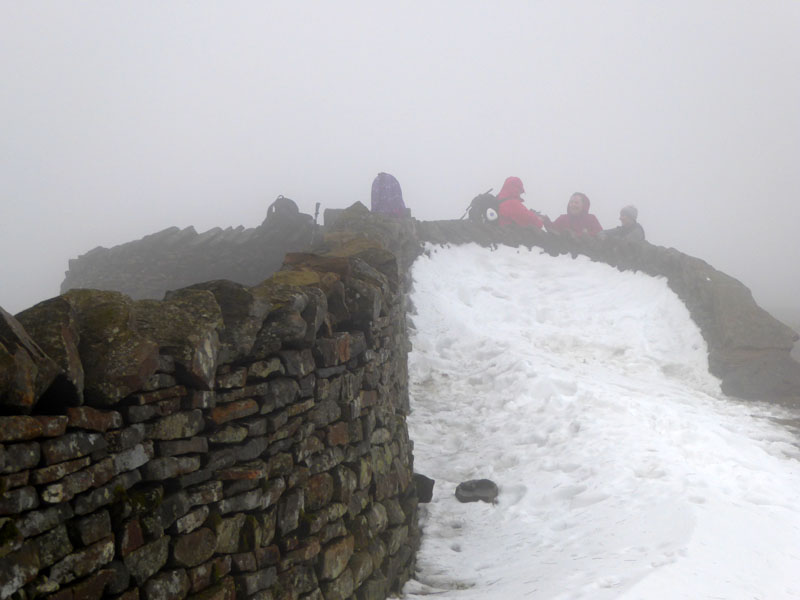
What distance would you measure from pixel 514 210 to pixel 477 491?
14.2 m

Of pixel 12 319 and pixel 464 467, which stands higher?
pixel 12 319

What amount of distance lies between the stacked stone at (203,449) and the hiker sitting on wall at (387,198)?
1060 centimetres

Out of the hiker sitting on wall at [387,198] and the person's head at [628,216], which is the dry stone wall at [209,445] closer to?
the hiker sitting on wall at [387,198]

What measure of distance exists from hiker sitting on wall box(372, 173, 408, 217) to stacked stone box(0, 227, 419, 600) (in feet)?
34.8

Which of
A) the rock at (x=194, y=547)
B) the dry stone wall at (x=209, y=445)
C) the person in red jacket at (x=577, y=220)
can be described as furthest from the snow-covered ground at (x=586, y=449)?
the person in red jacket at (x=577, y=220)

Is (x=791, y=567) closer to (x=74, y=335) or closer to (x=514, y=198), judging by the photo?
(x=74, y=335)

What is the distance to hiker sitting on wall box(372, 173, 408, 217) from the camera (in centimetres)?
1745

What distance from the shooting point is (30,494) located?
3240 mm

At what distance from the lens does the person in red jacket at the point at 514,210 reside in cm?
2159

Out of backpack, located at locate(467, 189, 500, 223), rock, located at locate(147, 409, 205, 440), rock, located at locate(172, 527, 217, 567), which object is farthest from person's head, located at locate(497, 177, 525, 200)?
rock, located at locate(172, 527, 217, 567)

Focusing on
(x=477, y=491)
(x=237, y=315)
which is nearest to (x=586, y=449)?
(x=477, y=491)

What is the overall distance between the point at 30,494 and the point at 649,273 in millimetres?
18014

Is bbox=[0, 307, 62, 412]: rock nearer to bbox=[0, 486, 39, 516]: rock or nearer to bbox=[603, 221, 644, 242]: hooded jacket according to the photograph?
bbox=[0, 486, 39, 516]: rock

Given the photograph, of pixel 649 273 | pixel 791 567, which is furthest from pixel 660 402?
pixel 649 273
